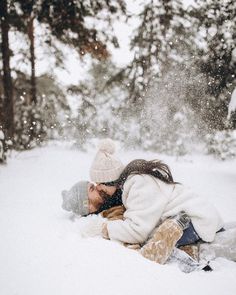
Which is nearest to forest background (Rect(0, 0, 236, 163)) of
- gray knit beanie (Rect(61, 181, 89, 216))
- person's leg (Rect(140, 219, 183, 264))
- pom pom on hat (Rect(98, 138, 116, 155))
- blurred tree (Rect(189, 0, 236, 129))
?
blurred tree (Rect(189, 0, 236, 129))

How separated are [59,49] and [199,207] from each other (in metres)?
7.24

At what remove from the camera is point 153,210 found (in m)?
2.74

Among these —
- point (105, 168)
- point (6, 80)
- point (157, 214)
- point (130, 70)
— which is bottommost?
point (157, 214)

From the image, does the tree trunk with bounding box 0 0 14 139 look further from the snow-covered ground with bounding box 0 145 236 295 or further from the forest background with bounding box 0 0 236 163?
the snow-covered ground with bounding box 0 145 236 295

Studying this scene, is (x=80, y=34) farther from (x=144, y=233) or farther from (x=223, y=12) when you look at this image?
(x=144, y=233)

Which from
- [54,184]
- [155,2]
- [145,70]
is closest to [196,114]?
[145,70]

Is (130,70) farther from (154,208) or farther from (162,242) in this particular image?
(162,242)

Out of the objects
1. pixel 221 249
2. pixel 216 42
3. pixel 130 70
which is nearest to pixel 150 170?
pixel 221 249

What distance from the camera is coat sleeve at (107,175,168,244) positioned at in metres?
2.75

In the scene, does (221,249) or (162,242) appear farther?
(221,249)

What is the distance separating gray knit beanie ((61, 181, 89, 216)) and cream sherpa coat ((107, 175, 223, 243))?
65cm

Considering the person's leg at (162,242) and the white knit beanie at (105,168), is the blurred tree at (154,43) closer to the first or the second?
the white knit beanie at (105,168)

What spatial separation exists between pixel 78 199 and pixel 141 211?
36.9 inches

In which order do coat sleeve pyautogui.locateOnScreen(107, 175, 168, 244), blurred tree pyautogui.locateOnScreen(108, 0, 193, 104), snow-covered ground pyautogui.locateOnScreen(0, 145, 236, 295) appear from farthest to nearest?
blurred tree pyautogui.locateOnScreen(108, 0, 193, 104) < coat sleeve pyautogui.locateOnScreen(107, 175, 168, 244) < snow-covered ground pyautogui.locateOnScreen(0, 145, 236, 295)
